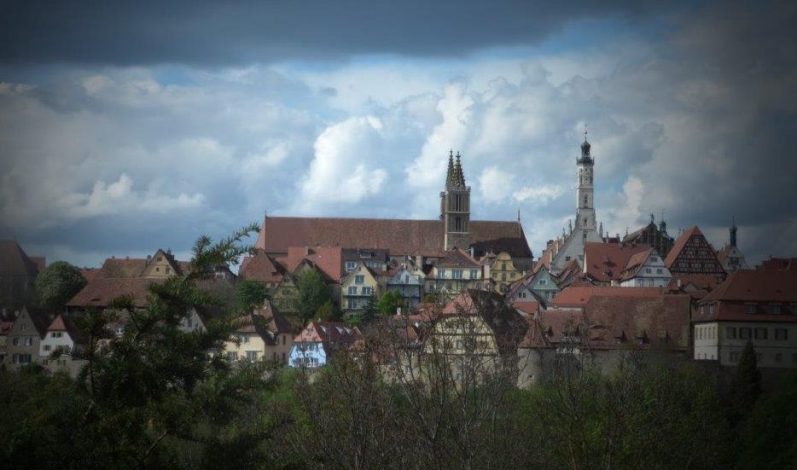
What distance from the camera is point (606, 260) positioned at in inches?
4614

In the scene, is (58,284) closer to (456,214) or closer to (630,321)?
(630,321)

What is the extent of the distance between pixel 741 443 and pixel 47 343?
121ft

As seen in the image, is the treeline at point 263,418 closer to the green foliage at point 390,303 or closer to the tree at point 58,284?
the tree at point 58,284

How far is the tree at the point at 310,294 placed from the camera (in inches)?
4341

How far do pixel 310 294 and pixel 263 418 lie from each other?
242 ft

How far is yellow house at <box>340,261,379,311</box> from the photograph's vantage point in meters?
116

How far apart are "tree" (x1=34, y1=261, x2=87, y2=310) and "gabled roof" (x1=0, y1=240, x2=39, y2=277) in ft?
55.0

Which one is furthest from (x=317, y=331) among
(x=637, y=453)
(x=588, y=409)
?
(x=637, y=453)

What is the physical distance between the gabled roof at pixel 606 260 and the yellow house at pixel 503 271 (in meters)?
A: 9.85

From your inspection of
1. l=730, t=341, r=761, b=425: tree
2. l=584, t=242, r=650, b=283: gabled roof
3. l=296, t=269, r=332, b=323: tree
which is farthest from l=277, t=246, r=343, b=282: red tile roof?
l=730, t=341, r=761, b=425: tree

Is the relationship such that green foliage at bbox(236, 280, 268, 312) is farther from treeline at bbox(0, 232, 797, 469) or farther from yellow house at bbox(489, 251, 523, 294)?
treeline at bbox(0, 232, 797, 469)

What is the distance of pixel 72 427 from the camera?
68.9 feet

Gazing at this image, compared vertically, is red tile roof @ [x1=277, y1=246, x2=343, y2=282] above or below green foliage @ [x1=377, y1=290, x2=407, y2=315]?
above

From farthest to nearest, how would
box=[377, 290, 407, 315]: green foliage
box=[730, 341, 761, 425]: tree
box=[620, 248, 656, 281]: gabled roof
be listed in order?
box=[620, 248, 656, 281]: gabled roof → box=[377, 290, 407, 315]: green foliage → box=[730, 341, 761, 425]: tree
